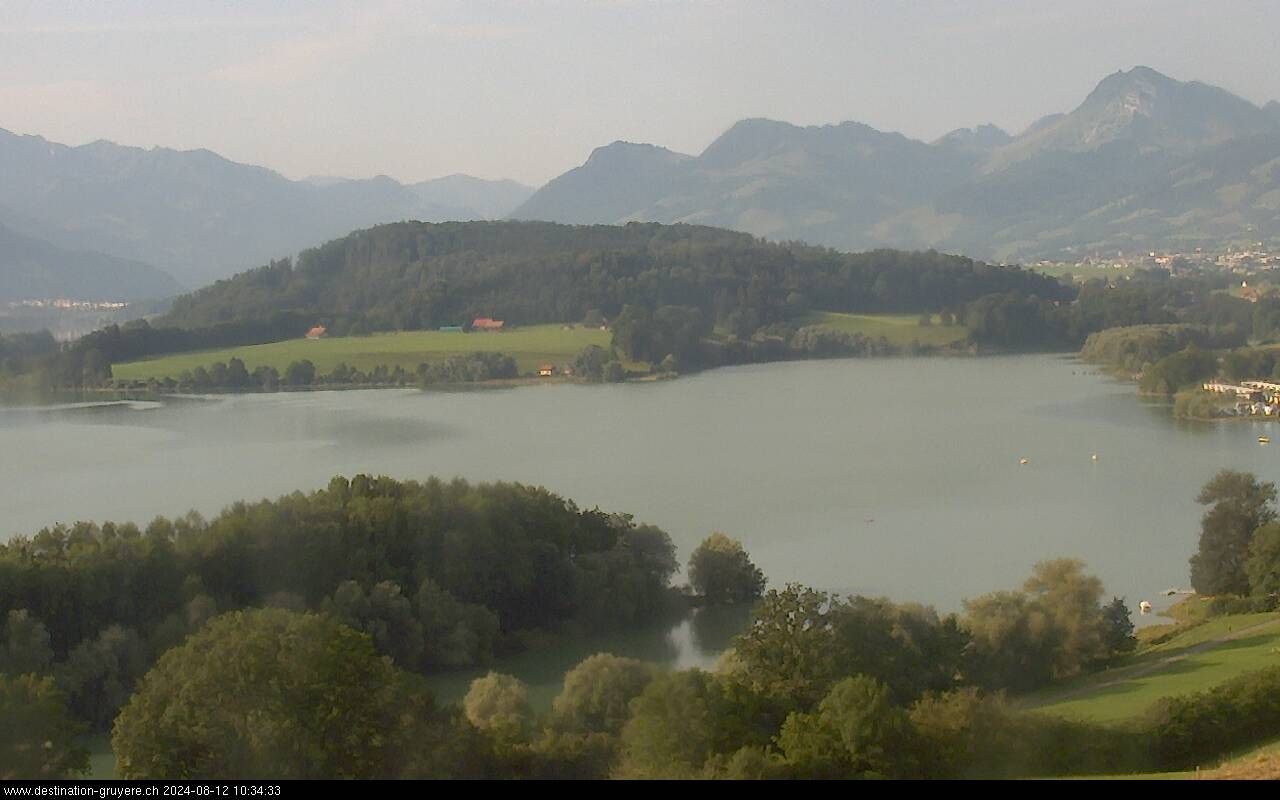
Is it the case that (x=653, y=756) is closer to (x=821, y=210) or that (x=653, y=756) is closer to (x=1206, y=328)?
(x=1206, y=328)

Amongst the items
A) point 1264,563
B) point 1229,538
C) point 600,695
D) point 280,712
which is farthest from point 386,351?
point 280,712

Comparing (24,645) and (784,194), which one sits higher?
(784,194)

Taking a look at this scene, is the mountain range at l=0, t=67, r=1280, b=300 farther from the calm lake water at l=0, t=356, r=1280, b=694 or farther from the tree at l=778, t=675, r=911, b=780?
the tree at l=778, t=675, r=911, b=780

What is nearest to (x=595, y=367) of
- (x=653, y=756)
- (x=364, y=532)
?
(x=364, y=532)

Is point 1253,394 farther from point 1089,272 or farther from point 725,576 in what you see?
point 1089,272

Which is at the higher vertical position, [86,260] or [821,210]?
[821,210]

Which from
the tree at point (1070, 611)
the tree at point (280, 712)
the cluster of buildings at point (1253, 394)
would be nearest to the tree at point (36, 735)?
the tree at point (280, 712)
